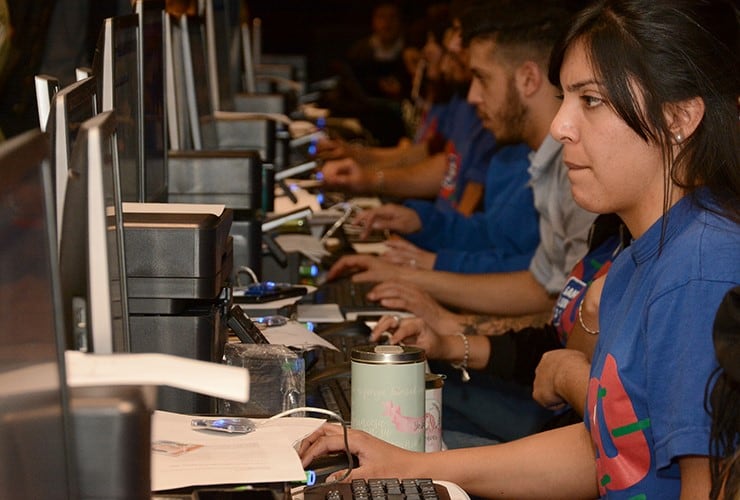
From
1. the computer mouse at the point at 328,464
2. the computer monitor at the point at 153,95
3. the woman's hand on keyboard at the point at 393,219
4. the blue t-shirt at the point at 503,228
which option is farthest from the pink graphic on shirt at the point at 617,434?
the woman's hand on keyboard at the point at 393,219

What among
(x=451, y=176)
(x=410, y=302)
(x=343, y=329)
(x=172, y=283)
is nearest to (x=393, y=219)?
(x=451, y=176)

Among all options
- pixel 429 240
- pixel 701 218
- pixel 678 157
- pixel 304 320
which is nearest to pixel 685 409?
pixel 701 218

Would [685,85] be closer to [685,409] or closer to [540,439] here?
[685,409]

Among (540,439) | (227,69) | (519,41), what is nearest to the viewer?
(540,439)

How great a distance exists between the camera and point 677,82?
62.5 inches

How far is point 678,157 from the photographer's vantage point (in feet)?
5.21

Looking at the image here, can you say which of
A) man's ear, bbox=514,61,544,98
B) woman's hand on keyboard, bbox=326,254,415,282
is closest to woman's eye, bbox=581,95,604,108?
woman's hand on keyboard, bbox=326,254,415,282

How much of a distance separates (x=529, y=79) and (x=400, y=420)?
1.80 m

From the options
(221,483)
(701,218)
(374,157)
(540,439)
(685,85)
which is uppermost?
(685,85)

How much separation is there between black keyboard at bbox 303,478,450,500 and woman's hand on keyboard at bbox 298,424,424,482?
0.33ft

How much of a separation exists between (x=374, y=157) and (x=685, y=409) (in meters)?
4.82

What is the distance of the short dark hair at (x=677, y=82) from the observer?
5.17 feet

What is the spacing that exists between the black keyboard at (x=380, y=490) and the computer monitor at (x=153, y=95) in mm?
979

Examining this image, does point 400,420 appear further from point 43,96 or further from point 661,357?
point 43,96
